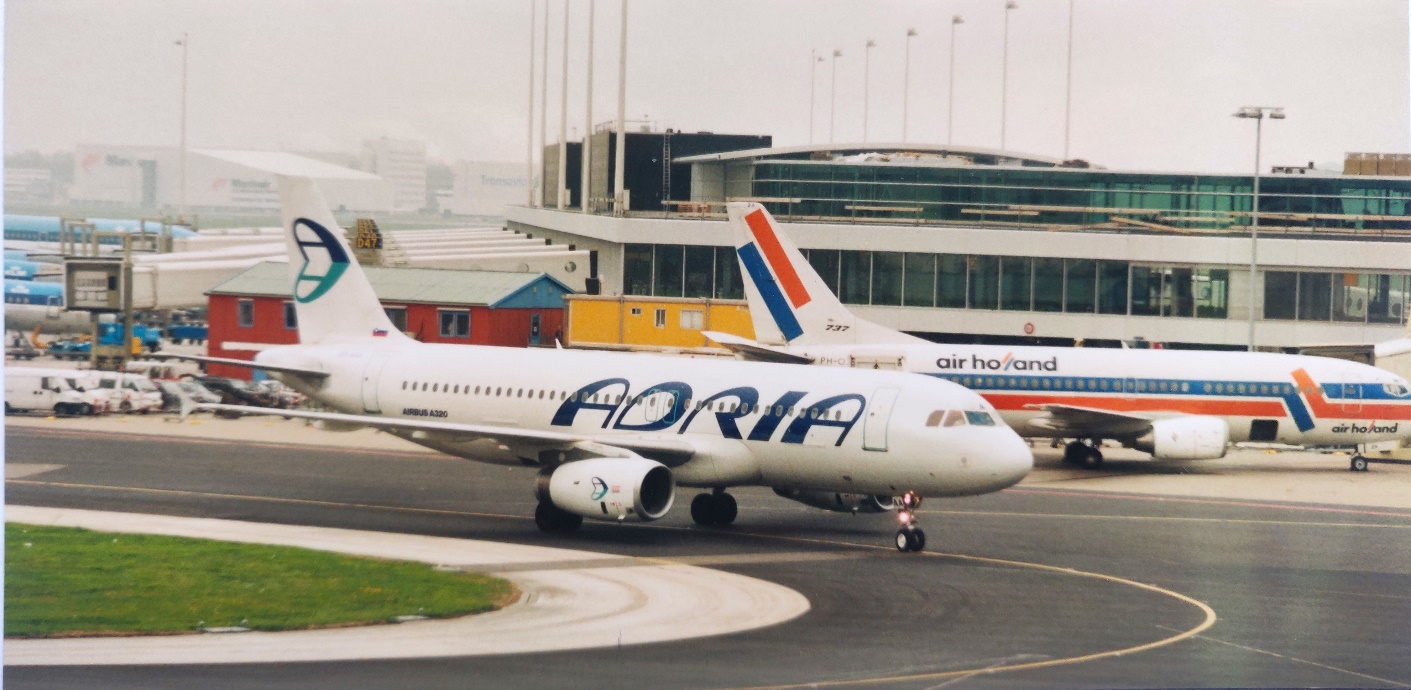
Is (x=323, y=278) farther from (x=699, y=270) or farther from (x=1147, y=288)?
(x=1147, y=288)

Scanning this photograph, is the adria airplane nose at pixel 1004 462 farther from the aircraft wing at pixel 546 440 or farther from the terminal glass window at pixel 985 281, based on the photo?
the terminal glass window at pixel 985 281

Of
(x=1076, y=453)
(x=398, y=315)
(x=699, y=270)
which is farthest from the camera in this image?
(x=699, y=270)

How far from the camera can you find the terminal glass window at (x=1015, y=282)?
2763 inches

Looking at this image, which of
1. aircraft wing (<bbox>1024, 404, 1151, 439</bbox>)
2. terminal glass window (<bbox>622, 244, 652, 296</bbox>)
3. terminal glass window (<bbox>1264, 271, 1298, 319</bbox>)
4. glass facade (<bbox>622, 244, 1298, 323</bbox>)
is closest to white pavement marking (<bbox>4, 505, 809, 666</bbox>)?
aircraft wing (<bbox>1024, 404, 1151, 439</bbox>)

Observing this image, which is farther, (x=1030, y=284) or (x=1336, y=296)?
(x=1030, y=284)

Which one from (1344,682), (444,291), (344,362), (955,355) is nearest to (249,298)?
(444,291)

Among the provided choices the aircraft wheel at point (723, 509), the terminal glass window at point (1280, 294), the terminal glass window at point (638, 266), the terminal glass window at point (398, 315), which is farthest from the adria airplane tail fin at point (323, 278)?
the terminal glass window at point (1280, 294)

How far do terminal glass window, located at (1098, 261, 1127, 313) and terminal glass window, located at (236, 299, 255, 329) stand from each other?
37.6m

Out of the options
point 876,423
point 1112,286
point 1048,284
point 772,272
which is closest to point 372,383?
point 876,423

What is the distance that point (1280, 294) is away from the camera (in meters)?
67.1

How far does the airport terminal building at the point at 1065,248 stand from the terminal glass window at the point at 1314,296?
0.06m

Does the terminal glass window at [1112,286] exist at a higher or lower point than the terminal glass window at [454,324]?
higher

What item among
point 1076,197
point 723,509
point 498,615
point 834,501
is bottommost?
point 498,615

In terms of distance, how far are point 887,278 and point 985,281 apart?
4602 millimetres
